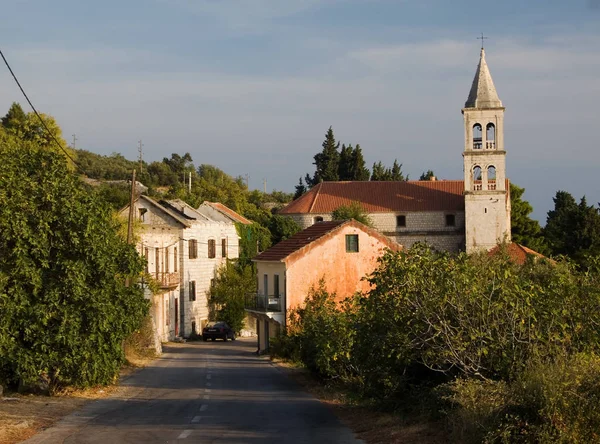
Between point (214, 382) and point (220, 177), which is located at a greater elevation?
point (220, 177)

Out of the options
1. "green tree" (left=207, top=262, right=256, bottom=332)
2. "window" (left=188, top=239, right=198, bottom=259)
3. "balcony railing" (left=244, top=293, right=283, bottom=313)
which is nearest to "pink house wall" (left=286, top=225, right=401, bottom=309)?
"balcony railing" (left=244, top=293, right=283, bottom=313)

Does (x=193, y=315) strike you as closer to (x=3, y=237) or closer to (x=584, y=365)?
(x=3, y=237)

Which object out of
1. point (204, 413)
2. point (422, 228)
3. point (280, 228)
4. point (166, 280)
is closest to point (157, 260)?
point (166, 280)

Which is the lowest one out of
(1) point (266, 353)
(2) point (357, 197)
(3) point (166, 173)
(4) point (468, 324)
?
(1) point (266, 353)

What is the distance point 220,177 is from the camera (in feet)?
445

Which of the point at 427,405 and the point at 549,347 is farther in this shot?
the point at 427,405

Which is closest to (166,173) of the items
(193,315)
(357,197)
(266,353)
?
(357,197)

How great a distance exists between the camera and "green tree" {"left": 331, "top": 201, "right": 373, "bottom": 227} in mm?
78438

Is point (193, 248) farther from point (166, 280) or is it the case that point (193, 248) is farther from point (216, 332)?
point (166, 280)

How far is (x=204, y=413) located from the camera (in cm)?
1827

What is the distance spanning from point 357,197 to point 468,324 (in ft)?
228

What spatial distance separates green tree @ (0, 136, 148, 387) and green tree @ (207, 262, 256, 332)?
3980 cm

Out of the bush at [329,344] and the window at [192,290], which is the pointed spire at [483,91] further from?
the bush at [329,344]

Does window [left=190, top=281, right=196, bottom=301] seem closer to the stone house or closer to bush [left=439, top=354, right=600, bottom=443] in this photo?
the stone house
